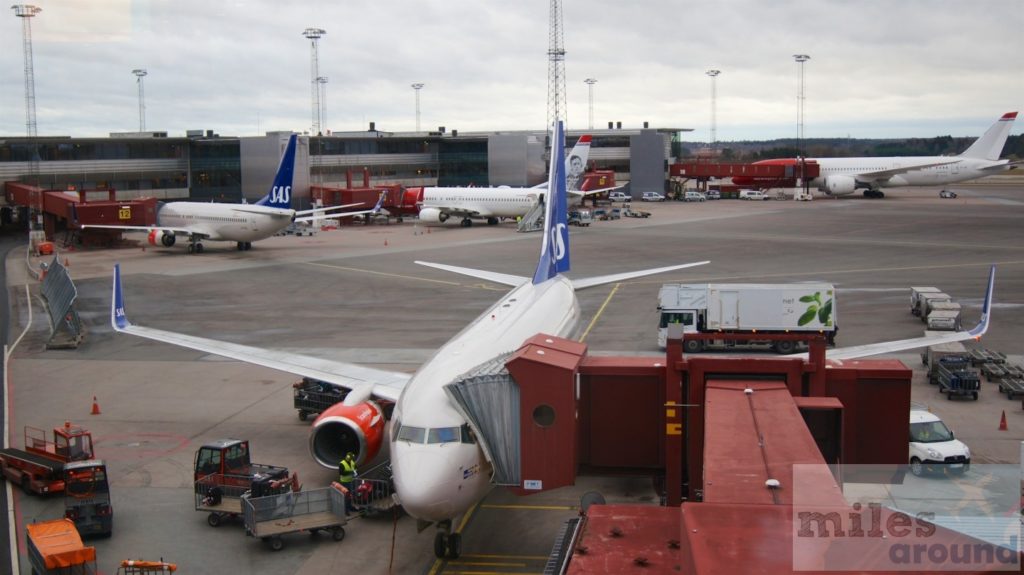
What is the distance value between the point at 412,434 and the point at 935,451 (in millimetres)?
15677

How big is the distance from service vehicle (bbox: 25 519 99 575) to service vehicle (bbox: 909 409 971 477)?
21319 millimetres

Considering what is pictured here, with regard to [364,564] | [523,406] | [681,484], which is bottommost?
[364,564]

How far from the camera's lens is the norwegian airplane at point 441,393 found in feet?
68.3

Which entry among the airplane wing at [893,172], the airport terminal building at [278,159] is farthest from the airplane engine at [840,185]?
the airport terminal building at [278,159]

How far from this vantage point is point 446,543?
73.5 feet

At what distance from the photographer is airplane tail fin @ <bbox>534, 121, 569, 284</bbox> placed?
123 ft

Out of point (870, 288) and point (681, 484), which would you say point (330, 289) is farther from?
point (681, 484)

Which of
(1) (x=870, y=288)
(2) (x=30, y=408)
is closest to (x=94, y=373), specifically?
(2) (x=30, y=408)

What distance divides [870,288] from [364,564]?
1860 inches

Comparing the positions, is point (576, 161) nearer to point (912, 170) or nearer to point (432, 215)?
point (432, 215)

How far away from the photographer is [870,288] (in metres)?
61.2

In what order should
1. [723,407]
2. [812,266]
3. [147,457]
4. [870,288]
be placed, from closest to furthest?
[723,407] → [147,457] → [870,288] → [812,266]

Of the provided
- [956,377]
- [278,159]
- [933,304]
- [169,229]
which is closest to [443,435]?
[956,377]

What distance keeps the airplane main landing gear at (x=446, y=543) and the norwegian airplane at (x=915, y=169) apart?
13189 cm
